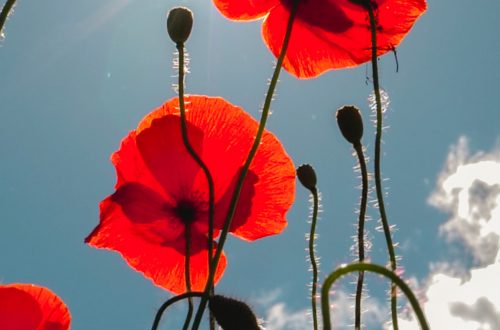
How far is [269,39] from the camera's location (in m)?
1.90

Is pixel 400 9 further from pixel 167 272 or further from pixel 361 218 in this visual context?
pixel 167 272

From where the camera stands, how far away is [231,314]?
1163mm

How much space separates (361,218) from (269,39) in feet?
2.32

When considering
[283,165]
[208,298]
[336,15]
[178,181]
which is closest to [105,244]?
[178,181]

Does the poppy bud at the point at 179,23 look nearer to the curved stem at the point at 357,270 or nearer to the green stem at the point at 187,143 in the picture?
the green stem at the point at 187,143

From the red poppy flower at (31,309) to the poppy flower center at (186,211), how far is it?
43 cm

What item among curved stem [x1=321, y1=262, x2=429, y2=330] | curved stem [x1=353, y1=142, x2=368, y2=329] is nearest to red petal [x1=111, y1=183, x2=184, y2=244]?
curved stem [x1=353, y1=142, x2=368, y2=329]

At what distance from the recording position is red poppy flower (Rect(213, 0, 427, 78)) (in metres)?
1.78

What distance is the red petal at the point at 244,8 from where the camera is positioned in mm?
1822

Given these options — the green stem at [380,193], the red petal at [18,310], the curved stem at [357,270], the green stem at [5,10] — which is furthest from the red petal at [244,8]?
the curved stem at [357,270]

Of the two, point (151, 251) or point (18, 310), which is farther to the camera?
point (151, 251)

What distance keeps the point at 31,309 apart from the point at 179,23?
0.67 meters

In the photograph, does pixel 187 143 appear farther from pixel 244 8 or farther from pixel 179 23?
pixel 244 8

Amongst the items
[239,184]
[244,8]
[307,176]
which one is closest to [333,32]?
[244,8]
